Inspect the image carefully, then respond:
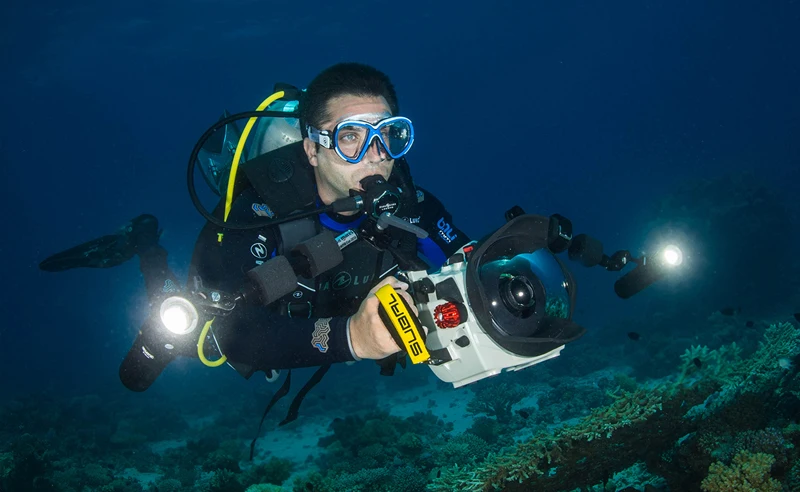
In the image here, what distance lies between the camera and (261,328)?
8.46ft

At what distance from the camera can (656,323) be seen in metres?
16.3

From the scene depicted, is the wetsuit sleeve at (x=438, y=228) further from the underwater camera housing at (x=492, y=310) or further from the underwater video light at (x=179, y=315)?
the underwater video light at (x=179, y=315)

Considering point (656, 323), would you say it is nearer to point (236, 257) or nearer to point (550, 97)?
point (236, 257)


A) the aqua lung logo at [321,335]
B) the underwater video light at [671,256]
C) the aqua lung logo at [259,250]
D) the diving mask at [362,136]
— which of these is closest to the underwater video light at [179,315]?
the aqua lung logo at [321,335]

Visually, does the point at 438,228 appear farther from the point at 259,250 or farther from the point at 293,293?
the point at 259,250

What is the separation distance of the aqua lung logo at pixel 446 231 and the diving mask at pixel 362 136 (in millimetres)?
1102

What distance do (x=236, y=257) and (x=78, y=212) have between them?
4838 inches

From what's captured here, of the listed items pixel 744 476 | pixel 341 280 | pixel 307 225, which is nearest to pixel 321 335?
pixel 307 225

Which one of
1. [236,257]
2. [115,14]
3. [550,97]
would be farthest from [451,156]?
[236,257]

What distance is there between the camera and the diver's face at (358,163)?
316 cm

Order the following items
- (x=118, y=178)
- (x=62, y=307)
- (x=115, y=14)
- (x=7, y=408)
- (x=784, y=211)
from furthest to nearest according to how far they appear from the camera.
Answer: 1. (x=118, y=178)
2. (x=62, y=307)
3. (x=115, y=14)
4. (x=784, y=211)
5. (x=7, y=408)

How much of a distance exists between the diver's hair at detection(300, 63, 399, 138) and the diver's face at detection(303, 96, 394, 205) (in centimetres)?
4

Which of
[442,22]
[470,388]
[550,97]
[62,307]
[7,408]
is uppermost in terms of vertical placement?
[550,97]

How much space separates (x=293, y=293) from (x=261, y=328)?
0.84 meters
